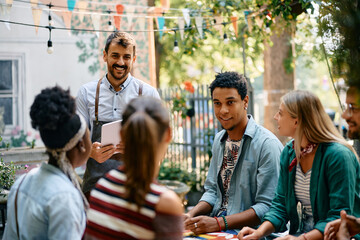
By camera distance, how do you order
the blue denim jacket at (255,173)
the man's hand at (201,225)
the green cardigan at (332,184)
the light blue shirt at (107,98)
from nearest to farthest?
the green cardigan at (332,184)
the man's hand at (201,225)
the blue denim jacket at (255,173)
the light blue shirt at (107,98)

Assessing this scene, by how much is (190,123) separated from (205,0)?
2635 millimetres

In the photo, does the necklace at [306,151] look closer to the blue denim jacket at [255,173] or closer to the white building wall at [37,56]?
the blue denim jacket at [255,173]

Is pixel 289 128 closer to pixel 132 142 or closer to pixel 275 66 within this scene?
pixel 132 142

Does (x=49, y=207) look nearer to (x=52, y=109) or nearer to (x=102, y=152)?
(x=52, y=109)

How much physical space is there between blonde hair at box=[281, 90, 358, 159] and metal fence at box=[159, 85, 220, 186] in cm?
519

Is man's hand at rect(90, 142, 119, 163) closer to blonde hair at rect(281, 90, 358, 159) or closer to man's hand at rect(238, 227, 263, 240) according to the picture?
man's hand at rect(238, 227, 263, 240)

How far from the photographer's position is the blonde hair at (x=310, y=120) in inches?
106

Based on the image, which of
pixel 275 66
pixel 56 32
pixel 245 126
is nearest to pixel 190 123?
pixel 275 66

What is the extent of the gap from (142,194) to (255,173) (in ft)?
5.18

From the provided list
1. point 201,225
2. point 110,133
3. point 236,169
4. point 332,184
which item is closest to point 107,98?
point 110,133

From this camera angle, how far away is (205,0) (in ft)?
24.1

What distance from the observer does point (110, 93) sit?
3.62 metres

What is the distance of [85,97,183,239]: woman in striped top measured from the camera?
170cm

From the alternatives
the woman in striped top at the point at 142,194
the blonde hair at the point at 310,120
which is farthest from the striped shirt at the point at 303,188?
the woman in striped top at the point at 142,194
